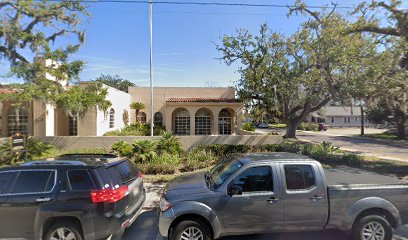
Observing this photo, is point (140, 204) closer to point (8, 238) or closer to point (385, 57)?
point (8, 238)

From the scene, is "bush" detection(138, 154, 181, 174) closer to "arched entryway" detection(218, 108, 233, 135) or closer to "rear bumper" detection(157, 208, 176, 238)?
"rear bumper" detection(157, 208, 176, 238)

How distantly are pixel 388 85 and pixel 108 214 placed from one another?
1166cm

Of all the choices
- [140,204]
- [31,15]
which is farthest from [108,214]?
[31,15]

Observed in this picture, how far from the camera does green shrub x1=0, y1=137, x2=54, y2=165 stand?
35.9 feet

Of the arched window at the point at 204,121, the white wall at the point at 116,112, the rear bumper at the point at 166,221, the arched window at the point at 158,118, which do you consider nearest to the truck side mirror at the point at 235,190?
the rear bumper at the point at 166,221

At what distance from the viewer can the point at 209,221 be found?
4.32 m

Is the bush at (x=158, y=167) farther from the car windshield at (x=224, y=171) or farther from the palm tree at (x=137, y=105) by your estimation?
the palm tree at (x=137, y=105)

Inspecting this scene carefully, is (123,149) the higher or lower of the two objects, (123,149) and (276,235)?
the higher

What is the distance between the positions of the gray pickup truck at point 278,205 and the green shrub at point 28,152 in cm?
975

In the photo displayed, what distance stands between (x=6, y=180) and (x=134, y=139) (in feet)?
30.7

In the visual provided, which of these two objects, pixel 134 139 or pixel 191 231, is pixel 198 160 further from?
pixel 191 231

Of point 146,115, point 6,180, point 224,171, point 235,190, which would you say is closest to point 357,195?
point 235,190

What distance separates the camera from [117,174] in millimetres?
4809

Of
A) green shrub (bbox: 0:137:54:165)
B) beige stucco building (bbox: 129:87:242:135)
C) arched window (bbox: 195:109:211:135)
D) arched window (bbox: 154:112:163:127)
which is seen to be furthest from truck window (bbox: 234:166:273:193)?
arched window (bbox: 154:112:163:127)
